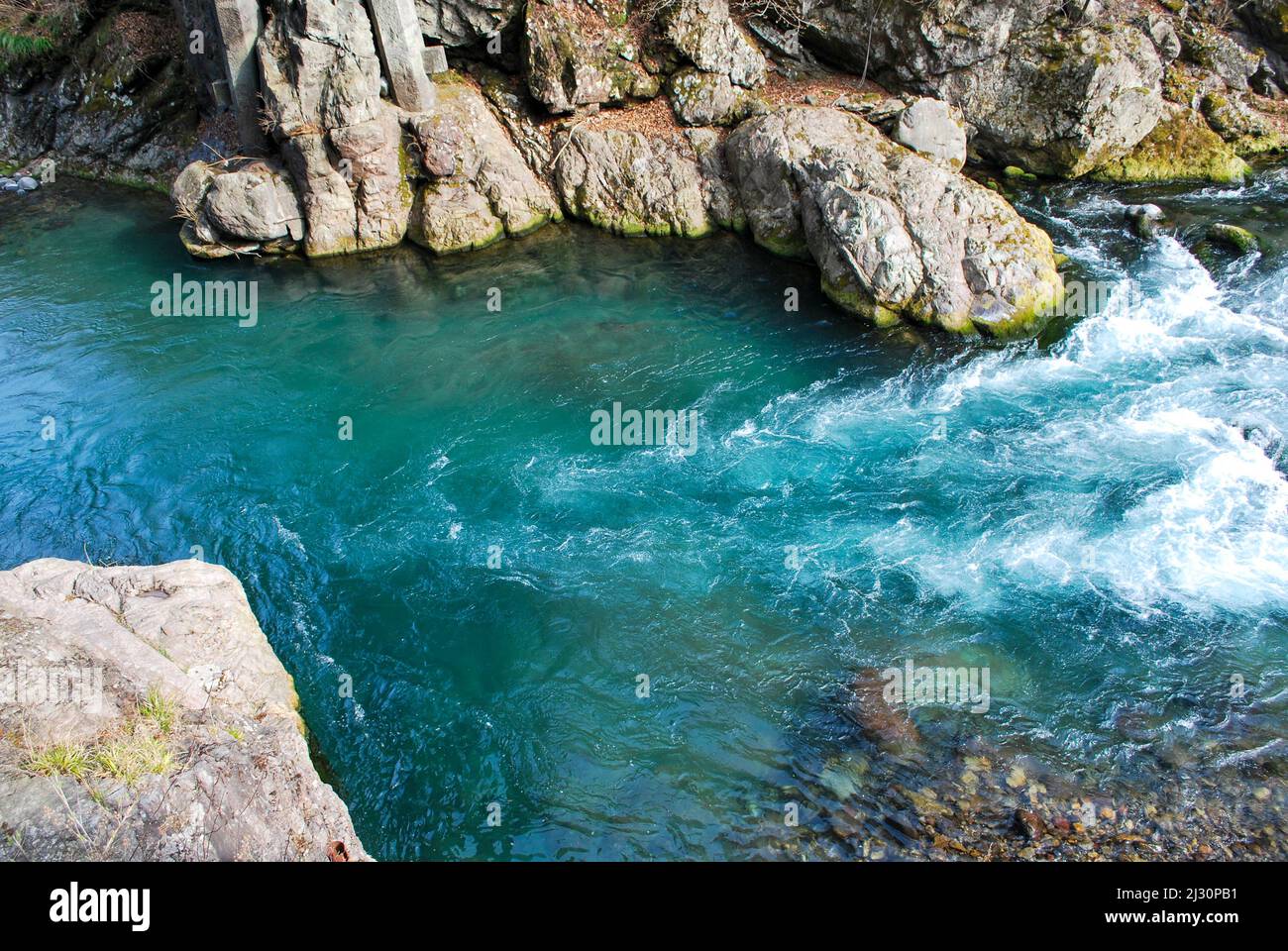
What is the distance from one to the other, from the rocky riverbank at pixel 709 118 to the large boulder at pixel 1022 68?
0.05 m

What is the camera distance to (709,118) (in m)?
21.3

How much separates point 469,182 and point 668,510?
11575mm

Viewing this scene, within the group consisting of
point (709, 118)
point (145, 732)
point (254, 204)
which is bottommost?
point (145, 732)

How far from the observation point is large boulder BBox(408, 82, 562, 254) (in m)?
20.4

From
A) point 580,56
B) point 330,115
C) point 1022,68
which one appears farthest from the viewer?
point 1022,68

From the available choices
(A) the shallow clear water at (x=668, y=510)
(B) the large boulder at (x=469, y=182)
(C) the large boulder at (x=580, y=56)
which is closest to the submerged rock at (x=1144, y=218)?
(A) the shallow clear water at (x=668, y=510)

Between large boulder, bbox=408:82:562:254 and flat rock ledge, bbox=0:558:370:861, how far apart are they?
1297cm

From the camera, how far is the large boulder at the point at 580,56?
824 inches

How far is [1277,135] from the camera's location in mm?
22656

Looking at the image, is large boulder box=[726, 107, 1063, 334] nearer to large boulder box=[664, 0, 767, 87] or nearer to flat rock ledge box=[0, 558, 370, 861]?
large boulder box=[664, 0, 767, 87]

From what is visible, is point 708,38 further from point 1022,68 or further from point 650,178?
point 1022,68

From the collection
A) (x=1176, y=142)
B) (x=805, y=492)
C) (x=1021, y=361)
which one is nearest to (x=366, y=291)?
(x=805, y=492)

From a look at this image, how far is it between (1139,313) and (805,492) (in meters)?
9.04

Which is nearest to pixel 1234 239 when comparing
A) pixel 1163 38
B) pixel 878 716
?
pixel 1163 38
